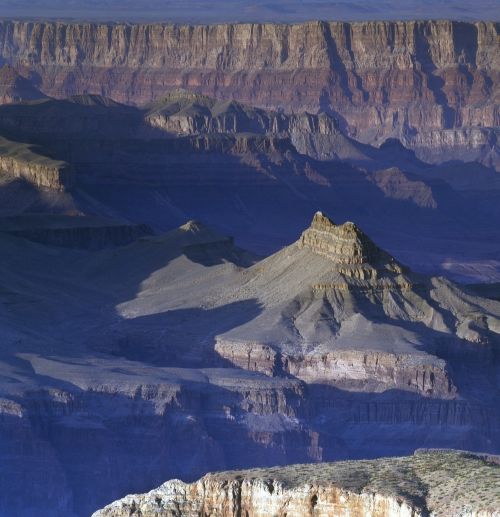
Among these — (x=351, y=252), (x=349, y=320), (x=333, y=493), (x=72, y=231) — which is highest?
(x=72, y=231)

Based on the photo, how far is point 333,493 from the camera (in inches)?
1385

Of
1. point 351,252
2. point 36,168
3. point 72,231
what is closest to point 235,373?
point 351,252

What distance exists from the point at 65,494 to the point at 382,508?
121 ft

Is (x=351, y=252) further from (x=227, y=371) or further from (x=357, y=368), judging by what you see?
(x=227, y=371)

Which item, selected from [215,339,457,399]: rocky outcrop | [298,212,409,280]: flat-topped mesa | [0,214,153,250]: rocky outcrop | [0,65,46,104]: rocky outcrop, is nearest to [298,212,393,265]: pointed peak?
[298,212,409,280]: flat-topped mesa

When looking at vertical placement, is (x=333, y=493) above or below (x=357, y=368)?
below

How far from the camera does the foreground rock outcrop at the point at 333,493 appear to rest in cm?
3484

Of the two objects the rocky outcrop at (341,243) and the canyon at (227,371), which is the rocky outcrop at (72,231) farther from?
the rocky outcrop at (341,243)

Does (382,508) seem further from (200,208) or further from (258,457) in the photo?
(200,208)

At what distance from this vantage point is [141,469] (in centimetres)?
7431

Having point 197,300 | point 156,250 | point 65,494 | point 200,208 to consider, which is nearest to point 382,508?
point 65,494

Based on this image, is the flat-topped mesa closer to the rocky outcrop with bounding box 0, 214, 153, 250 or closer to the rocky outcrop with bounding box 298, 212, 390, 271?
the rocky outcrop with bounding box 298, 212, 390, 271

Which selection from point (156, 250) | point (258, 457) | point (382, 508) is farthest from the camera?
point (156, 250)

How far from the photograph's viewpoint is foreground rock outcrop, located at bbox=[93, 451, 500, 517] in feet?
114
